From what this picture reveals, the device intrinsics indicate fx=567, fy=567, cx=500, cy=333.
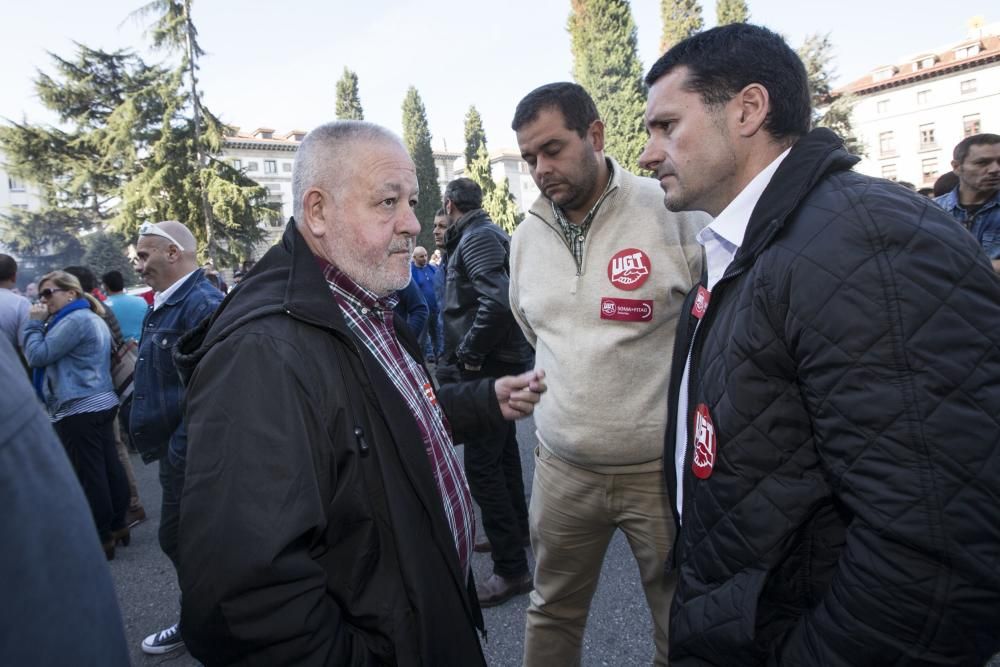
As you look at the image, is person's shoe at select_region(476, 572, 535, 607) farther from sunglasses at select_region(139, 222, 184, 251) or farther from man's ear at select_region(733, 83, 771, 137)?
man's ear at select_region(733, 83, 771, 137)

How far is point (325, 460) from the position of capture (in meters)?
1.21

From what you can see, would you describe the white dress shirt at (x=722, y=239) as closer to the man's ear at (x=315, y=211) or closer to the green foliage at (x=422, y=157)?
the man's ear at (x=315, y=211)

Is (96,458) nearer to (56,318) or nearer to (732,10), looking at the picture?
(56,318)

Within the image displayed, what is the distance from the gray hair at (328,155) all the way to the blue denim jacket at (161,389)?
151cm

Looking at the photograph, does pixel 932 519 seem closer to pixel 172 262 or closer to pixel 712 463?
pixel 712 463

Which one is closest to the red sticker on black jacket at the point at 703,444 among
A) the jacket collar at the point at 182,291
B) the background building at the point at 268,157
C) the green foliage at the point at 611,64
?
the jacket collar at the point at 182,291

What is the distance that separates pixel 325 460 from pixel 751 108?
1272mm

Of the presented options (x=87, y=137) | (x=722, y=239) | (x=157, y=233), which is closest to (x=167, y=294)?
(x=157, y=233)

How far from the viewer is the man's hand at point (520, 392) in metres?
1.78

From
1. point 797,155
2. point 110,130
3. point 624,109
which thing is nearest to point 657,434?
point 797,155

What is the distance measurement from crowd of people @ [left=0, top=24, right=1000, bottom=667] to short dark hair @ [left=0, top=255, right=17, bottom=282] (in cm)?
454

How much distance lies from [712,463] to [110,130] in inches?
1225

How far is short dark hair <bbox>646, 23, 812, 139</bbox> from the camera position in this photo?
4.35ft

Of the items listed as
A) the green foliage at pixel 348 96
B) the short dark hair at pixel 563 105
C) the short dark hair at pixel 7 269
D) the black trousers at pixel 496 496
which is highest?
the green foliage at pixel 348 96
